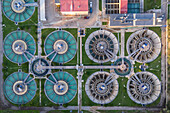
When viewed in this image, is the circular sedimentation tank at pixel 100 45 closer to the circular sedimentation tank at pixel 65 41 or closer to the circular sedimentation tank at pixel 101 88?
the circular sedimentation tank at pixel 65 41

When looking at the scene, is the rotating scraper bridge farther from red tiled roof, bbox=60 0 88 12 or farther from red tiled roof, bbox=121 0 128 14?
red tiled roof, bbox=121 0 128 14

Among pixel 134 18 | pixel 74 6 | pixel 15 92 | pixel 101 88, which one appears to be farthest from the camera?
Answer: pixel 15 92

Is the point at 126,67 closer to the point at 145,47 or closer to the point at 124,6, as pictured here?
the point at 145,47

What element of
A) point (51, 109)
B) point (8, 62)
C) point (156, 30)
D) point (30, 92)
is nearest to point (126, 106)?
point (51, 109)

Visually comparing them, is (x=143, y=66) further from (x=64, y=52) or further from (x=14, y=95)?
(x=14, y=95)

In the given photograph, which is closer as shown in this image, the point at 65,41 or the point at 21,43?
the point at 21,43

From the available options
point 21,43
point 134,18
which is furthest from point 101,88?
point 21,43

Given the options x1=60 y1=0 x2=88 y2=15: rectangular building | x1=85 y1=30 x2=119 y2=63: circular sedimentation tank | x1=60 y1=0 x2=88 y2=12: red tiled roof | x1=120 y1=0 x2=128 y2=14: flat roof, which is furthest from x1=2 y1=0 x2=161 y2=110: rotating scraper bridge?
x1=120 y1=0 x2=128 y2=14: flat roof
